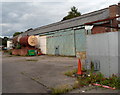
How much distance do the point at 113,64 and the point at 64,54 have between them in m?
15.8

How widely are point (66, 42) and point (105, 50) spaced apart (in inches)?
600

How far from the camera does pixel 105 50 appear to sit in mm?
5586

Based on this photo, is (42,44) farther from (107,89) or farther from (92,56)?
(107,89)

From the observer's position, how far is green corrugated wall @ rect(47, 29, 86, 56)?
60.5 feet

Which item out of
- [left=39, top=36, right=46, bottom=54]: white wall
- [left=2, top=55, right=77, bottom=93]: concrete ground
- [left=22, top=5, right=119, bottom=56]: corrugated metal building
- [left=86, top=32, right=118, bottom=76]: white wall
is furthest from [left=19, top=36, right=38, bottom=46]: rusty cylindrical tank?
[left=86, top=32, right=118, bottom=76]: white wall

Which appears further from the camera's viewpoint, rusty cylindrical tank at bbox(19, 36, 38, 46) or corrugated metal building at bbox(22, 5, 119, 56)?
rusty cylindrical tank at bbox(19, 36, 38, 46)

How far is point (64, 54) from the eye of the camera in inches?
826

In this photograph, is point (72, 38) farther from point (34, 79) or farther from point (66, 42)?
point (34, 79)

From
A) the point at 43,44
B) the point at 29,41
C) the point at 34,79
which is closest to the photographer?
the point at 34,79

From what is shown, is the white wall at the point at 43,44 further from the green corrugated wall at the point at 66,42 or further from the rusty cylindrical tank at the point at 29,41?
the rusty cylindrical tank at the point at 29,41

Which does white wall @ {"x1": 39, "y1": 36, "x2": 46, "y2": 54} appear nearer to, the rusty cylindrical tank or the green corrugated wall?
Answer: the green corrugated wall

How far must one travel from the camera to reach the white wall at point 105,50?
17.1ft

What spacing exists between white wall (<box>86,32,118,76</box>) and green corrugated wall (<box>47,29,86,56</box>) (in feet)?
38.6

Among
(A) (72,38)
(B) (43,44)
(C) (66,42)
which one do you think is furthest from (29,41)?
(A) (72,38)
